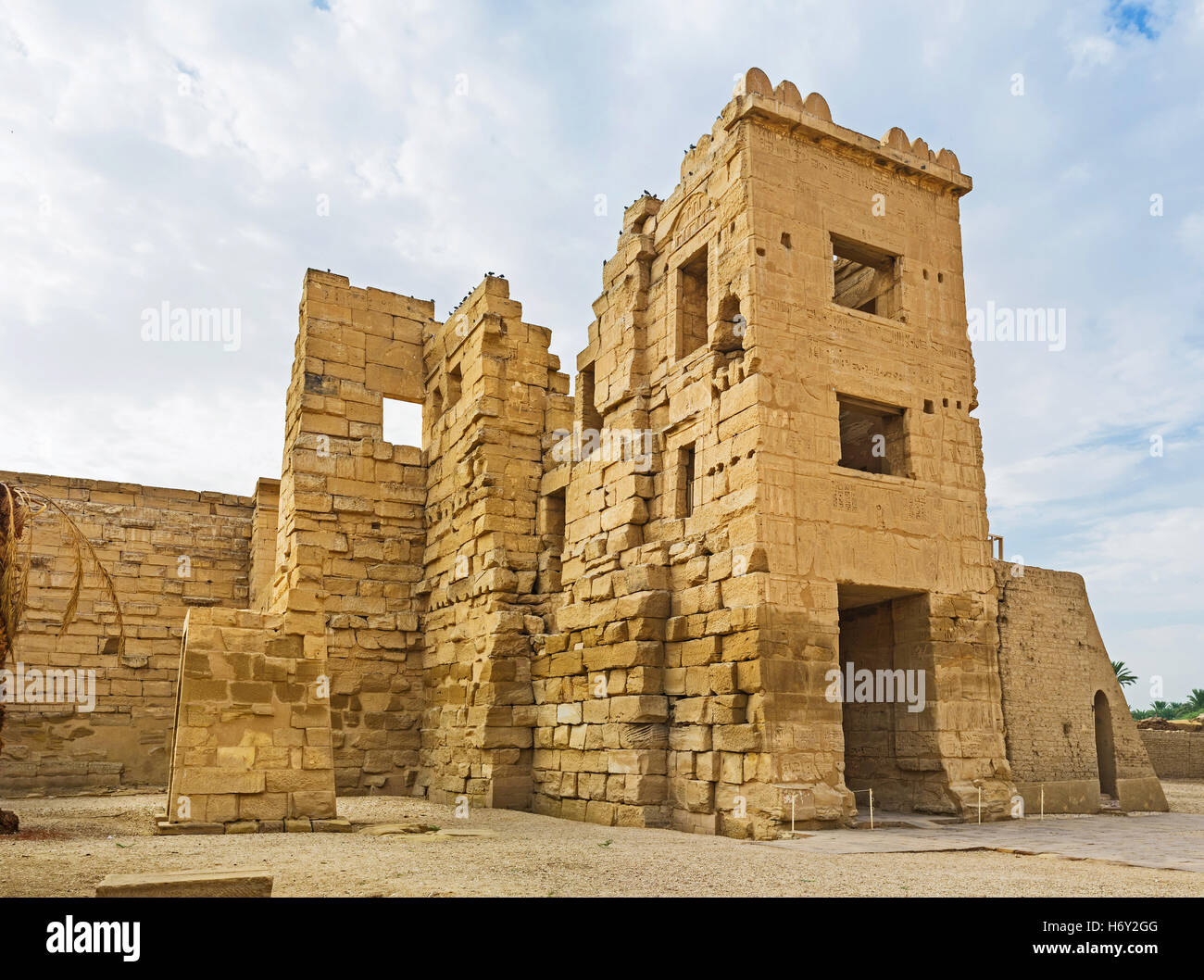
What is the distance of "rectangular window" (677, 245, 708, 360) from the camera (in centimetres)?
1136

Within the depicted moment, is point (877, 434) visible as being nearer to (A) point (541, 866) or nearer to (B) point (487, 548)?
(B) point (487, 548)

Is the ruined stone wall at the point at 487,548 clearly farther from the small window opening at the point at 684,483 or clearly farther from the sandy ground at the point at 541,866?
the sandy ground at the point at 541,866

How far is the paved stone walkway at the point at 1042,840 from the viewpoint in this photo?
7.02 meters

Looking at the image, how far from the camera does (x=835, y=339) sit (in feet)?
33.8

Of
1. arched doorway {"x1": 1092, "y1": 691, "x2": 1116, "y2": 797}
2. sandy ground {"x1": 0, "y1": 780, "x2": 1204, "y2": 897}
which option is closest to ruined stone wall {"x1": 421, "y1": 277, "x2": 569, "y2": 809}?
sandy ground {"x1": 0, "y1": 780, "x2": 1204, "y2": 897}

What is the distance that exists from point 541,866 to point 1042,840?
417 cm

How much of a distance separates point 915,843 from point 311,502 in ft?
30.2

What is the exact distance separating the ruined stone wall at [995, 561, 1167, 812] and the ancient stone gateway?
44mm

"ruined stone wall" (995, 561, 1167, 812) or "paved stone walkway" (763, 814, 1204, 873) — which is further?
"ruined stone wall" (995, 561, 1167, 812)

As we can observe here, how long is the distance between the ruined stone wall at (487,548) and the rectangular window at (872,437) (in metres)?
3.87

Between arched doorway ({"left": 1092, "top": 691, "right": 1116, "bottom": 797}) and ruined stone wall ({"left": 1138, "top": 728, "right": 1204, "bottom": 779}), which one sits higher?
arched doorway ({"left": 1092, "top": 691, "right": 1116, "bottom": 797})

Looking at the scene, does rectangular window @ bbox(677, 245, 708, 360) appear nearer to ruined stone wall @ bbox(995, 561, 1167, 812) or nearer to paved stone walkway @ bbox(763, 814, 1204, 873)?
ruined stone wall @ bbox(995, 561, 1167, 812)

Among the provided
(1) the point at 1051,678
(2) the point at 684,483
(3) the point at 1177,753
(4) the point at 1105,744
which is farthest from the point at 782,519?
(3) the point at 1177,753

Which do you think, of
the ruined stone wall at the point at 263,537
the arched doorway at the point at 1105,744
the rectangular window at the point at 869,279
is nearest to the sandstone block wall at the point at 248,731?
the rectangular window at the point at 869,279
